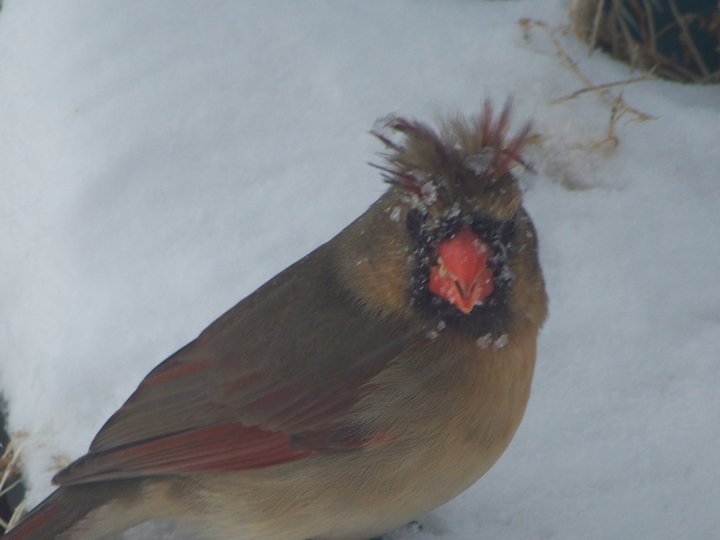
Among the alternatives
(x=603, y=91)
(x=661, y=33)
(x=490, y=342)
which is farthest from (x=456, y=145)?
(x=661, y=33)

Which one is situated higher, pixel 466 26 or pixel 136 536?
pixel 466 26

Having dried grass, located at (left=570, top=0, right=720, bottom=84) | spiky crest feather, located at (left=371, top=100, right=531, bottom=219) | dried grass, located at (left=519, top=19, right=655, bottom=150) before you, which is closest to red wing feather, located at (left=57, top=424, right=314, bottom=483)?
spiky crest feather, located at (left=371, top=100, right=531, bottom=219)

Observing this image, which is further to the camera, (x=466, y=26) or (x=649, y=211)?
(x=466, y=26)

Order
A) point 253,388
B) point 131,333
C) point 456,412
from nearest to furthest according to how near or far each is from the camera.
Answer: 1. point 456,412
2. point 253,388
3. point 131,333

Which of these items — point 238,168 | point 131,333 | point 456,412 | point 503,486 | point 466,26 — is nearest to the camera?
point 456,412

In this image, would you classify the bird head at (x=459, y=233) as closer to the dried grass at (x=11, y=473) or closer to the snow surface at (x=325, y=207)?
the snow surface at (x=325, y=207)

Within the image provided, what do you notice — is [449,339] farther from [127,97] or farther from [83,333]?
[127,97]

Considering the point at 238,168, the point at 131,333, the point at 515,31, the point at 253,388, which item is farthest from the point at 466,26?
the point at 253,388

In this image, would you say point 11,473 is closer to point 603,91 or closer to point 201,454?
point 201,454
